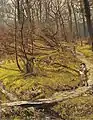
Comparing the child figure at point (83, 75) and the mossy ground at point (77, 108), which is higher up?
the child figure at point (83, 75)

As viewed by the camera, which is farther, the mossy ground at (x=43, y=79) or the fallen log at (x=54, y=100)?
the mossy ground at (x=43, y=79)

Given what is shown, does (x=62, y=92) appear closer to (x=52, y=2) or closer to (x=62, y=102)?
(x=62, y=102)

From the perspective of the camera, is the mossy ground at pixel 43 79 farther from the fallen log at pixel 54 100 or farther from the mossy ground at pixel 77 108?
the mossy ground at pixel 77 108

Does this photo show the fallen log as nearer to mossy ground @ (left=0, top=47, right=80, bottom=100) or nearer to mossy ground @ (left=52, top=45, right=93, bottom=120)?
mossy ground @ (left=52, top=45, right=93, bottom=120)

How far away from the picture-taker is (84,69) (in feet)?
60.0

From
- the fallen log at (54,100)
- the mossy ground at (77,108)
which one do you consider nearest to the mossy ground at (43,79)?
the fallen log at (54,100)

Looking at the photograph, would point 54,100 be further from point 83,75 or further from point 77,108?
point 83,75

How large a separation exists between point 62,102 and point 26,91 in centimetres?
329

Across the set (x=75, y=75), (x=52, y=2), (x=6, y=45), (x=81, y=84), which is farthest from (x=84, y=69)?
(x=52, y=2)

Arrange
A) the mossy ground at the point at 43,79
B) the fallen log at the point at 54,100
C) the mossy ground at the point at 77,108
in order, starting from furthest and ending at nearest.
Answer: the mossy ground at the point at 43,79, the fallen log at the point at 54,100, the mossy ground at the point at 77,108

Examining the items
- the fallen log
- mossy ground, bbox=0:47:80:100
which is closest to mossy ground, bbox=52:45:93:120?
the fallen log

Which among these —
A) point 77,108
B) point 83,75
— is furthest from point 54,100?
point 83,75

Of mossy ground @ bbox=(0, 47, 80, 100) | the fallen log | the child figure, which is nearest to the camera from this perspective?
the fallen log

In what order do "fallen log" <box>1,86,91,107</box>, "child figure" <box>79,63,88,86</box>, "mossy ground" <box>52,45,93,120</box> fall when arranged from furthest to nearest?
"child figure" <box>79,63,88,86</box>
"fallen log" <box>1,86,91,107</box>
"mossy ground" <box>52,45,93,120</box>
